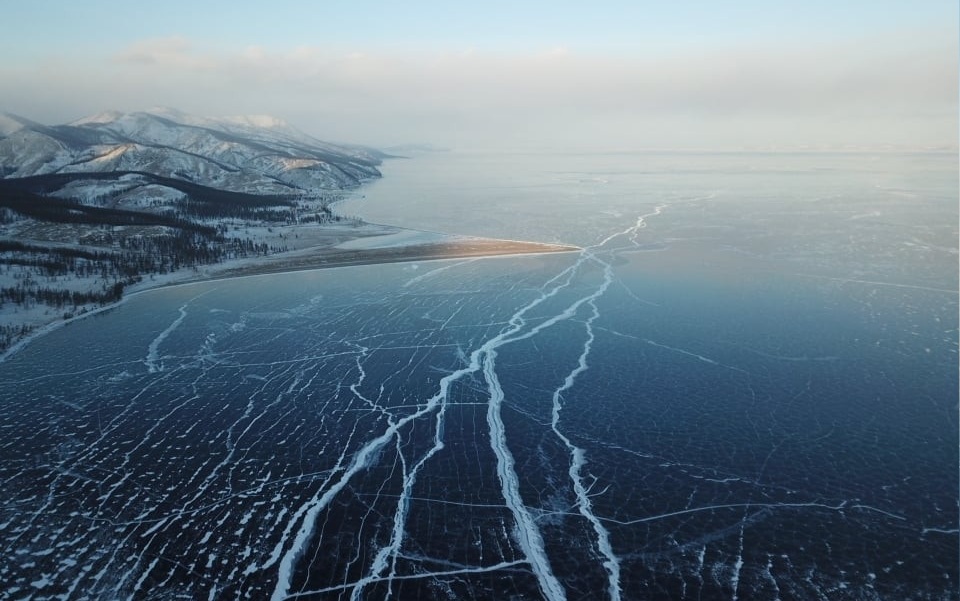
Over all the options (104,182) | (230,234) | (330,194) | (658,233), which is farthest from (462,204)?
(104,182)

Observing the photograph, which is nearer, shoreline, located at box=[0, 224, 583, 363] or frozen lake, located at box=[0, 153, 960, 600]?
frozen lake, located at box=[0, 153, 960, 600]

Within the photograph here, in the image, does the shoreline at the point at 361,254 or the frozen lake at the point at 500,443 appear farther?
the shoreline at the point at 361,254

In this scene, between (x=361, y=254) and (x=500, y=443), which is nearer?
(x=500, y=443)

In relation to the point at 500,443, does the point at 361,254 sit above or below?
above
